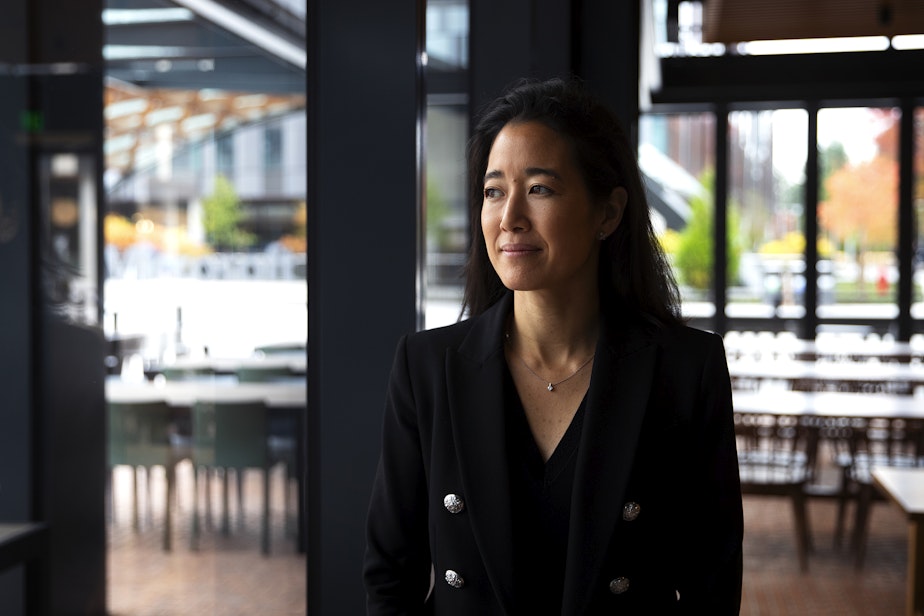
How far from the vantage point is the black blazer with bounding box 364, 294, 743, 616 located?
1656 millimetres

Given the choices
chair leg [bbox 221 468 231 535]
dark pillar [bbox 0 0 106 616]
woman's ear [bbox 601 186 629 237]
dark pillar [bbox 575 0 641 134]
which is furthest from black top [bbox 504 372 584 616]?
dark pillar [bbox 575 0 641 134]

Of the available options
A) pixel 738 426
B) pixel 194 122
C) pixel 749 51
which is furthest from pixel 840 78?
pixel 194 122

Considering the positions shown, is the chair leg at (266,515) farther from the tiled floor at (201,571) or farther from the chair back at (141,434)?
the chair back at (141,434)

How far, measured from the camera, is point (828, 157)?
1190 centimetres

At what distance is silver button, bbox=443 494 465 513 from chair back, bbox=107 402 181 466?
0.98 meters

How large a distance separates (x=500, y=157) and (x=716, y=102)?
1059 cm

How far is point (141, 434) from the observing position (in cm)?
243

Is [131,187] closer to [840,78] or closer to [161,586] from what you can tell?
[161,586]

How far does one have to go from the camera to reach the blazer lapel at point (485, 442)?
1655 mm

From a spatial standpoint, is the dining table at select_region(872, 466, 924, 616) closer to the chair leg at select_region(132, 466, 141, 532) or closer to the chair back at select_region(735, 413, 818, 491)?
the chair back at select_region(735, 413, 818, 491)

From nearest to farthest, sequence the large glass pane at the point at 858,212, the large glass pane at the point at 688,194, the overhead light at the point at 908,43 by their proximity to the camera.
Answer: the overhead light at the point at 908,43 < the large glass pane at the point at 858,212 < the large glass pane at the point at 688,194

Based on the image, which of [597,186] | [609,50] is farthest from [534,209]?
[609,50]

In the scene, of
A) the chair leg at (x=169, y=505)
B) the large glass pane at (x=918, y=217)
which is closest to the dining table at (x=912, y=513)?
the chair leg at (x=169, y=505)

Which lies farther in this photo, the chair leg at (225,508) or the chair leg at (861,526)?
the chair leg at (861,526)
